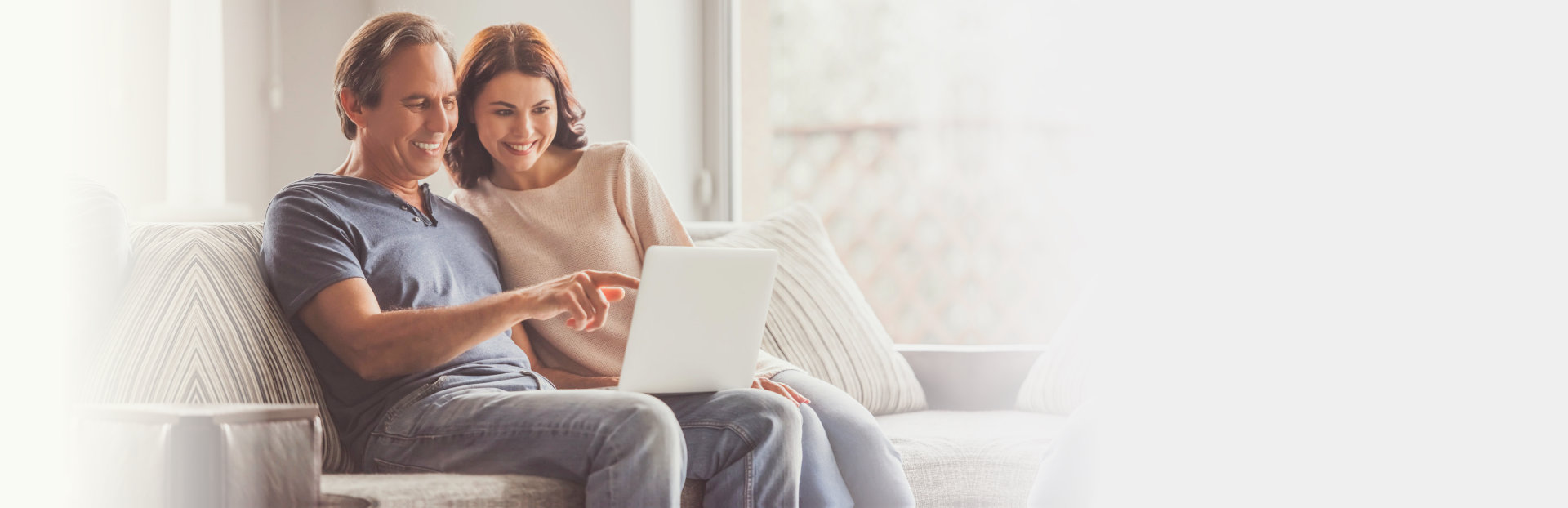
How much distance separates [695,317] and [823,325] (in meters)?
0.61

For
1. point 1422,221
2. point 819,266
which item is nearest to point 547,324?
point 819,266

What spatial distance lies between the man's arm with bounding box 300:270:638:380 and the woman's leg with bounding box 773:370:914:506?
1.08 feet

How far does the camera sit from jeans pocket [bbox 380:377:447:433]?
110 cm

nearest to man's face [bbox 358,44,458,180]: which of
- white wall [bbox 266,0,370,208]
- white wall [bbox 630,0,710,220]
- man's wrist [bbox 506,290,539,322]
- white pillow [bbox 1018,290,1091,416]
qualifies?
man's wrist [bbox 506,290,539,322]

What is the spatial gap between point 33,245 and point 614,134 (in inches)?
63.4

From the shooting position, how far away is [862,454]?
1.27 m

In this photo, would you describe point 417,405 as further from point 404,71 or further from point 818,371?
point 818,371

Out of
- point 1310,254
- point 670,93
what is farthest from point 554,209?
point 670,93

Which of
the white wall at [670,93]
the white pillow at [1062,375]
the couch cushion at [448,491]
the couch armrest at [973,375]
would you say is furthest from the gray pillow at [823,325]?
the white wall at [670,93]

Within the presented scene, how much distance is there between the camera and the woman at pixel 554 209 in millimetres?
1325

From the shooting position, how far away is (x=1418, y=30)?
110 cm

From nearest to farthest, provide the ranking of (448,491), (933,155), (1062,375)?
1. (448,491)
2. (1062,375)
3. (933,155)

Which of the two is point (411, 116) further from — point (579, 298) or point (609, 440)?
point (609, 440)

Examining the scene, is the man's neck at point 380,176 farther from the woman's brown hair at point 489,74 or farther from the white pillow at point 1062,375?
the white pillow at point 1062,375
